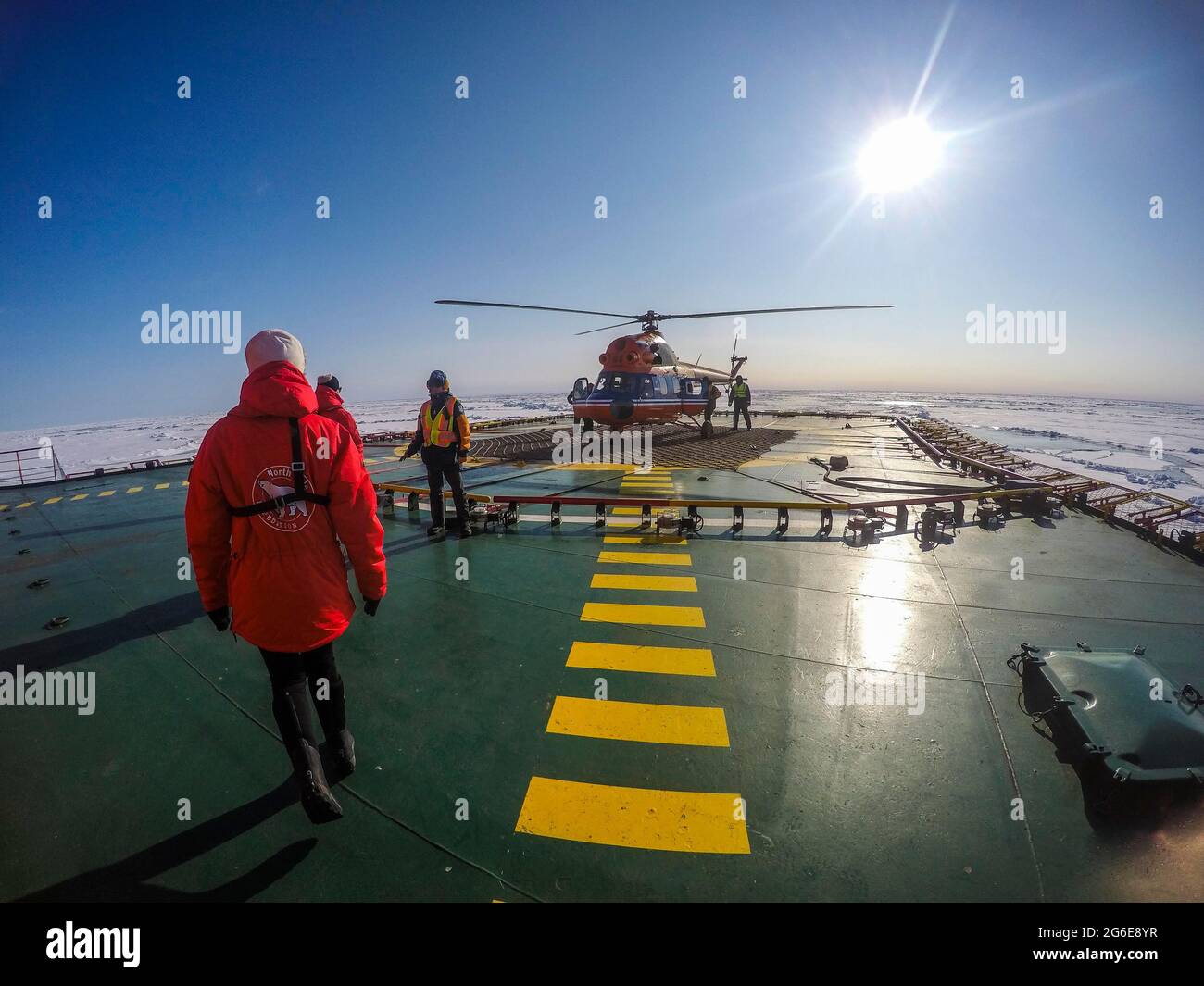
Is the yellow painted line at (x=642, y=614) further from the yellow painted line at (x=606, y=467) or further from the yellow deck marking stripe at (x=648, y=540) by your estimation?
the yellow painted line at (x=606, y=467)

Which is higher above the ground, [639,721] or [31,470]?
[31,470]

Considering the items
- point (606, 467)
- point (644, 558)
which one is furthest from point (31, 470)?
point (644, 558)

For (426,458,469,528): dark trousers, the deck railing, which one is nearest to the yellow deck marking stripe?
(426,458,469,528): dark trousers

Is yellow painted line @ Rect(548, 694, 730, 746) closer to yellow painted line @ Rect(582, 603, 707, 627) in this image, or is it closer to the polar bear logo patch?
yellow painted line @ Rect(582, 603, 707, 627)

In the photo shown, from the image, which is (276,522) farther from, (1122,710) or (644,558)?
(1122,710)

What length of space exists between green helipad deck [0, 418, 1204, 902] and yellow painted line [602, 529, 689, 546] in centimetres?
66

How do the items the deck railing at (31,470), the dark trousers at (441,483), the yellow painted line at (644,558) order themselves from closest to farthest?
the yellow painted line at (644,558), the dark trousers at (441,483), the deck railing at (31,470)

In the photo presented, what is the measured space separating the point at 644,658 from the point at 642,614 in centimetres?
77

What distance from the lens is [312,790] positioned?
8.13ft

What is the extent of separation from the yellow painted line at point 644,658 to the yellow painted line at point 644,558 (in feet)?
6.68

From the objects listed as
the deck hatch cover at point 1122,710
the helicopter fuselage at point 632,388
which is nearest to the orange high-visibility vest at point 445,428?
the deck hatch cover at point 1122,710

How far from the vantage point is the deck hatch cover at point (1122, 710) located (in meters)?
2.54

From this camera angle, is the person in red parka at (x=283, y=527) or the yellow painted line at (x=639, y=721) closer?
the person in red parka at (x=283, y=527)

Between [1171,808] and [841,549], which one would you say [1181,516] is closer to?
[841,549]
